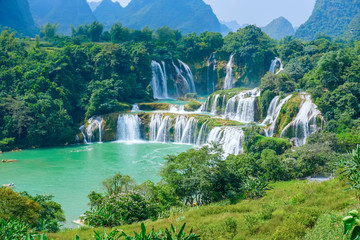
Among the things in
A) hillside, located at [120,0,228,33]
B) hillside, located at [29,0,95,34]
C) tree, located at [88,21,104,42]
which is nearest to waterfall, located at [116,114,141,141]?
tree, located at [88,21,104,42]

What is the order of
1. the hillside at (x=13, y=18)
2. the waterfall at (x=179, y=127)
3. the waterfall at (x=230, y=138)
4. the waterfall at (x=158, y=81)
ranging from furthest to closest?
the hillside at (x=13, y=18), the waterfall at (x=158, y=81), the waterfall at (x=179, y=127), the waterfall at (x=230, y=138)

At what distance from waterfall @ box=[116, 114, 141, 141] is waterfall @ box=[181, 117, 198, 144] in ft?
14.8

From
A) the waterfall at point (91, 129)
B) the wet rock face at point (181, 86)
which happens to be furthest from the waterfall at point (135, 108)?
the wet rock face at point (181, 86)

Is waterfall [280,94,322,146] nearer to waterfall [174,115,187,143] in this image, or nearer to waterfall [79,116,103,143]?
waterfall [174,115,187,143]

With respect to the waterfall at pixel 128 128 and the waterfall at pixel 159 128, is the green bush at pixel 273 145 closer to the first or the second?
the waterfall at pixel 159 128

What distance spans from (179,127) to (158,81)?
14.6 metres

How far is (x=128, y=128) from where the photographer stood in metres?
30.0

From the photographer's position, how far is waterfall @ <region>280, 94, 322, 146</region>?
885 inches

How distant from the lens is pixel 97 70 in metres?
35.4

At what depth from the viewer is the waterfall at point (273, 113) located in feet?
78.9

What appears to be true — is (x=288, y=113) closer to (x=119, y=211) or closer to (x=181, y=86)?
(x=119, y=211)

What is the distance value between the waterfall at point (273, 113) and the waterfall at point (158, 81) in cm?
1727

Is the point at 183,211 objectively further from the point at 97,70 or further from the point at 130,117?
the point at 97,70

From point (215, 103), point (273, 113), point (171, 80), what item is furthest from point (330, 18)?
point (273, 113)
